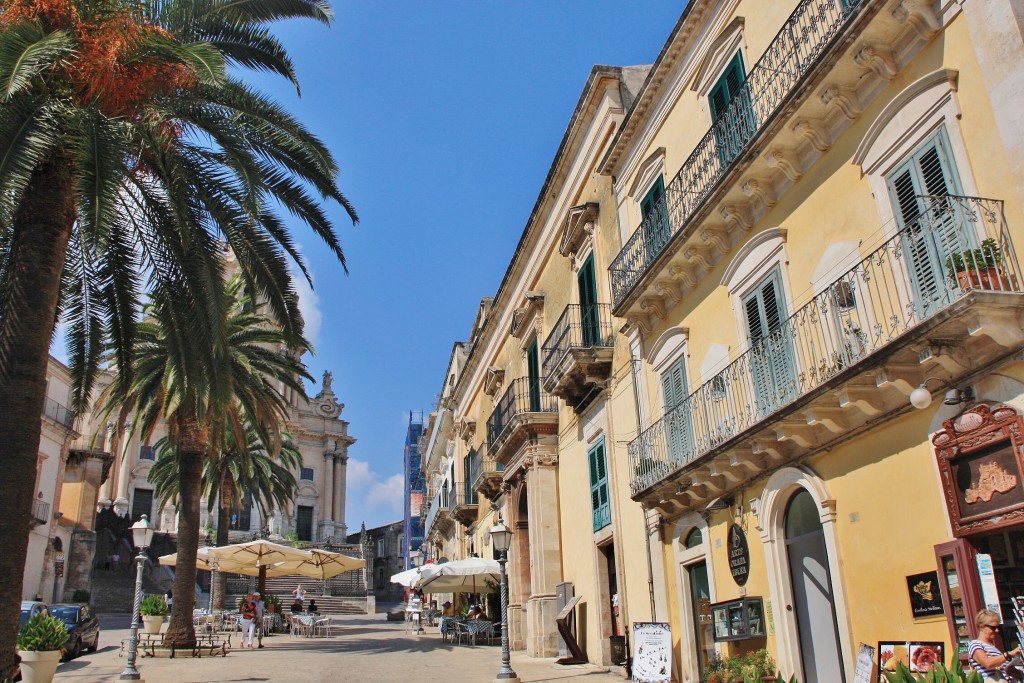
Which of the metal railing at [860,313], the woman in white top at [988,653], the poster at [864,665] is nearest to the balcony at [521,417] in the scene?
the metal railing at [860,313]

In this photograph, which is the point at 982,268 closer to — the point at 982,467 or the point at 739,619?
the point at 982,467

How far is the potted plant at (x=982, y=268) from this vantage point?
257 inches

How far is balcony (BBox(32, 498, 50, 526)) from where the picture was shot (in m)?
37.1

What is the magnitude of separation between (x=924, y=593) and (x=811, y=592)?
257 centimetres

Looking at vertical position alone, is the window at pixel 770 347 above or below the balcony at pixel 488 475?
below

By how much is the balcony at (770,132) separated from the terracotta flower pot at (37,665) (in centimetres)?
993

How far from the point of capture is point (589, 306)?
16922mm

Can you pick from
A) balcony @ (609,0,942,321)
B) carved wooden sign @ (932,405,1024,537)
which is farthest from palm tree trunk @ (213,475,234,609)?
carved wooden sign @ (932,405,1024,537)

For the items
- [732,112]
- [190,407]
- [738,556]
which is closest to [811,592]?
[738,556]

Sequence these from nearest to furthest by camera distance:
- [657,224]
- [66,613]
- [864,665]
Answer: [864,665] < [657,224] < [66,613]

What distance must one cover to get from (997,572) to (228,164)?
9.90 meters

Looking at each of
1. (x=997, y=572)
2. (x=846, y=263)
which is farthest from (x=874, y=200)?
(x=997, y=572)

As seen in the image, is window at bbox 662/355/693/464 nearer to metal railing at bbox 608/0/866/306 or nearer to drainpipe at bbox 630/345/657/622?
drainpipe at bbox 630/345/657/622

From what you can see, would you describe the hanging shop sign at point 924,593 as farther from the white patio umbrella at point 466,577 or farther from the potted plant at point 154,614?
the potted plant at point 154,614
